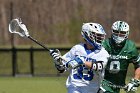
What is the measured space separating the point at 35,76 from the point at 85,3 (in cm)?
1229

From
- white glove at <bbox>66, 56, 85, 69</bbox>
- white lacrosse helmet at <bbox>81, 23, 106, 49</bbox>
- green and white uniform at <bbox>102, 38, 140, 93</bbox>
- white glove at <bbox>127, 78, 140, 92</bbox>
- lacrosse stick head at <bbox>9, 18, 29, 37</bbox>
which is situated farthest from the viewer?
green and white uniform at <bbox>102, 38, 140, 93</bbox>

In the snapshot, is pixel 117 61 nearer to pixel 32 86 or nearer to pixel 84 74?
pixel 84 74

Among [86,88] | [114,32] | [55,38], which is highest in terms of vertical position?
[114,32]

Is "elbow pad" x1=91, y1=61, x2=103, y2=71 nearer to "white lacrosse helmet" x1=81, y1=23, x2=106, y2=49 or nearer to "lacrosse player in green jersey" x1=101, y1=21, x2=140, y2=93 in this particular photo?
"white lacrosse helmet" x1=81, y1=23, x2=106, y2=49

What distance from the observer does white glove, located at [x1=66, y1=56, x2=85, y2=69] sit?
7.21 metres

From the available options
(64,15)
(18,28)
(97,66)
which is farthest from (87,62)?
(64,15)

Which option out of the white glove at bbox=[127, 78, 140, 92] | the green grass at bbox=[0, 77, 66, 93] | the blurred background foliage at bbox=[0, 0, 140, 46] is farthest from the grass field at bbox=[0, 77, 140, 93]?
the blurred background foliage at bbox=[0, 0, 140, 46]

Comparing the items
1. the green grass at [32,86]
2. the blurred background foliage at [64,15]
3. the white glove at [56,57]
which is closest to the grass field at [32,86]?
the green grass at [32,86]

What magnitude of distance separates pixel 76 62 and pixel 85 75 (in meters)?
0.24

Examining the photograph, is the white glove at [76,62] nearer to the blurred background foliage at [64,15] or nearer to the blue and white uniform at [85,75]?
the blue and white uniform at [85,75]

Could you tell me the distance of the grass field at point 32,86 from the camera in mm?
14969

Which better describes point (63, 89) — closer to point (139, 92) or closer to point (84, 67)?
point (139, 92)

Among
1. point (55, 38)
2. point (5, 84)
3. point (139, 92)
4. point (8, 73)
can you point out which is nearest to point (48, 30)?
point (55, 38)

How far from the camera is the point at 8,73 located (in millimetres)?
20844
